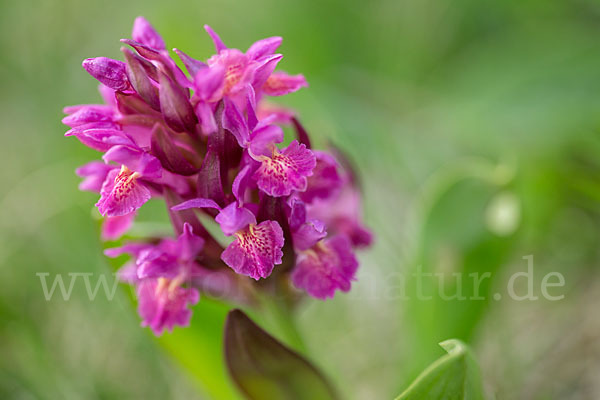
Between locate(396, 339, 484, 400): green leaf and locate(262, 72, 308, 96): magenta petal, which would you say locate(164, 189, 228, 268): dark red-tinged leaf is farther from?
locate(396, 339, 484, 400): green leaf

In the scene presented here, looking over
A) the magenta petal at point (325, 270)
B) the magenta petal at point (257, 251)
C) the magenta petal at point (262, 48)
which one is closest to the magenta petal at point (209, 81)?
the magenta petal at point (262, 48)

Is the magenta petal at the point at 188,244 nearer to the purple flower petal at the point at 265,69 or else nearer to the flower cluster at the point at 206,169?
the flower cluster at the point at 206,169

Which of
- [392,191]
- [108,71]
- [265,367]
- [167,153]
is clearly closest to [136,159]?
[167,153]

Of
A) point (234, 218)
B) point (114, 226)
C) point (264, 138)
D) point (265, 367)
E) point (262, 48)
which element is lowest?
point (265, 367)

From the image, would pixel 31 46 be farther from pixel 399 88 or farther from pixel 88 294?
pixel 399 88

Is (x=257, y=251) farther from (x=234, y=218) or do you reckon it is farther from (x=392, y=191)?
(x=392, y=191)
